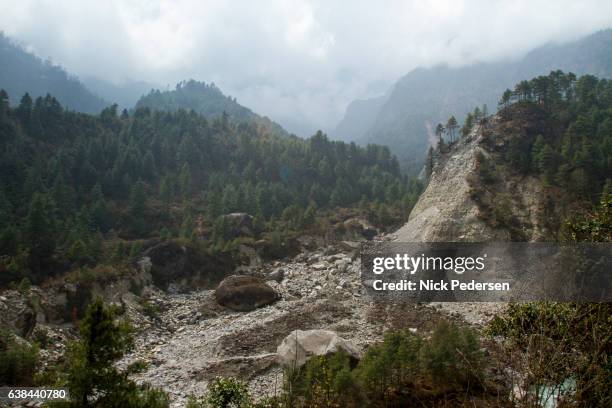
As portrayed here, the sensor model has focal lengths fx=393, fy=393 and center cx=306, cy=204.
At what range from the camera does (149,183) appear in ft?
305

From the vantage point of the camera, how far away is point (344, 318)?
110 feet

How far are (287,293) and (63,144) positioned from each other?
80.8 m

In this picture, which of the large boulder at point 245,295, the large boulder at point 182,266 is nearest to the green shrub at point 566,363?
the large boulder at point 245,295

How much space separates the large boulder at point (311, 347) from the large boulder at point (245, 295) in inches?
536

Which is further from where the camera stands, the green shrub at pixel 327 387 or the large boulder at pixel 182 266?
the large boulder at pixel 182 266

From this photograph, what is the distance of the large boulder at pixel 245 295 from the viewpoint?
3869 cm

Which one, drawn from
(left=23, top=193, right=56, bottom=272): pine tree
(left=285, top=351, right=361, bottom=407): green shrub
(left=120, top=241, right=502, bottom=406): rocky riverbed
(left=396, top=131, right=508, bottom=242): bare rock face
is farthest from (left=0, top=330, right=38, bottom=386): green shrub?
(left=396, top=131, right=508, bottom=242): bare rock face

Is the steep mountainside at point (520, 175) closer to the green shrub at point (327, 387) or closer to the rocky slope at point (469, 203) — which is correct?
the rocky slope at point (469, 203)

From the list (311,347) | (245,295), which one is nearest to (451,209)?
(245,295)

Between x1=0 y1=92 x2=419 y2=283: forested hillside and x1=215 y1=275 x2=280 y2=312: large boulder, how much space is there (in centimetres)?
1318

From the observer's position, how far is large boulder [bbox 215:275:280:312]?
127 feet

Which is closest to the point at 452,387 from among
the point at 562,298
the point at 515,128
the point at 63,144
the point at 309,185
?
the point at 562,298

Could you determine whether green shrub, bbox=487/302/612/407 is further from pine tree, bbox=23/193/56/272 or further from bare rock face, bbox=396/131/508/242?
pine tree, bbox=23/193/56/272

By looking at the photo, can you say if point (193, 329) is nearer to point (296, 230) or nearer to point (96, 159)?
point (296, 230)
